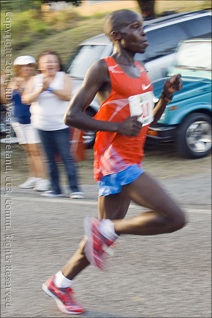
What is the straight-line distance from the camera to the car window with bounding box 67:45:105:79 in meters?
12.6

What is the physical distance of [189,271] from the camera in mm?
5695

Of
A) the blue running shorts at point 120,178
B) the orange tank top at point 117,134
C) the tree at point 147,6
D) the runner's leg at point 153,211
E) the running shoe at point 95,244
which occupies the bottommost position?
the tree at point 147,6

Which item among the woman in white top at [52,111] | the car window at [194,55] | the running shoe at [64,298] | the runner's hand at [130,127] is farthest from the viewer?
the car window at [194,55]

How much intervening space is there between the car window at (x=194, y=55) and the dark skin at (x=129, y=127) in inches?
284

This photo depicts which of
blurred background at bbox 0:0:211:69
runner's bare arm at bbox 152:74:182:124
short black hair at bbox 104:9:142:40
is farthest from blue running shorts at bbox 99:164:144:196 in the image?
blurred background at bbox 0:0:211:69

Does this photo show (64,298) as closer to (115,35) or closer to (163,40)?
(115,35)

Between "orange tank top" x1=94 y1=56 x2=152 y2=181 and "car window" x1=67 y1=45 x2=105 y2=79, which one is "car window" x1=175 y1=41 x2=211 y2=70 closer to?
"car window" x1=67 y1=45 x2=105 y2=79

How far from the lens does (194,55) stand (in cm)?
1151

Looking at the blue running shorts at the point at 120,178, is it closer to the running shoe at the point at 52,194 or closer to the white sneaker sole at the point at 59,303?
the white sneaker sole at the point at 59,303

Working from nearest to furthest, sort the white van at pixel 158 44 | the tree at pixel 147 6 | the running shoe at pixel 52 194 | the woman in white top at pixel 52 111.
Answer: the woman in white top at pixel 52 111 → the running shoe at pixel 52 194 → the white van at pixel 158 44 → the tree at pixel 147 6

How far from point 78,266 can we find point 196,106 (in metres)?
6.47

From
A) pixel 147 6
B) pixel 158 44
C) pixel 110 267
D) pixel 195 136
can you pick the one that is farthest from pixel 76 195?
pixel 147 6

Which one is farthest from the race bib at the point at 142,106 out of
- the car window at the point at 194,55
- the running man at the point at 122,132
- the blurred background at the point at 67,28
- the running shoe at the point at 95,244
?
the blurred background at the point at 67,28

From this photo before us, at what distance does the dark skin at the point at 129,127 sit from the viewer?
12.6ft
